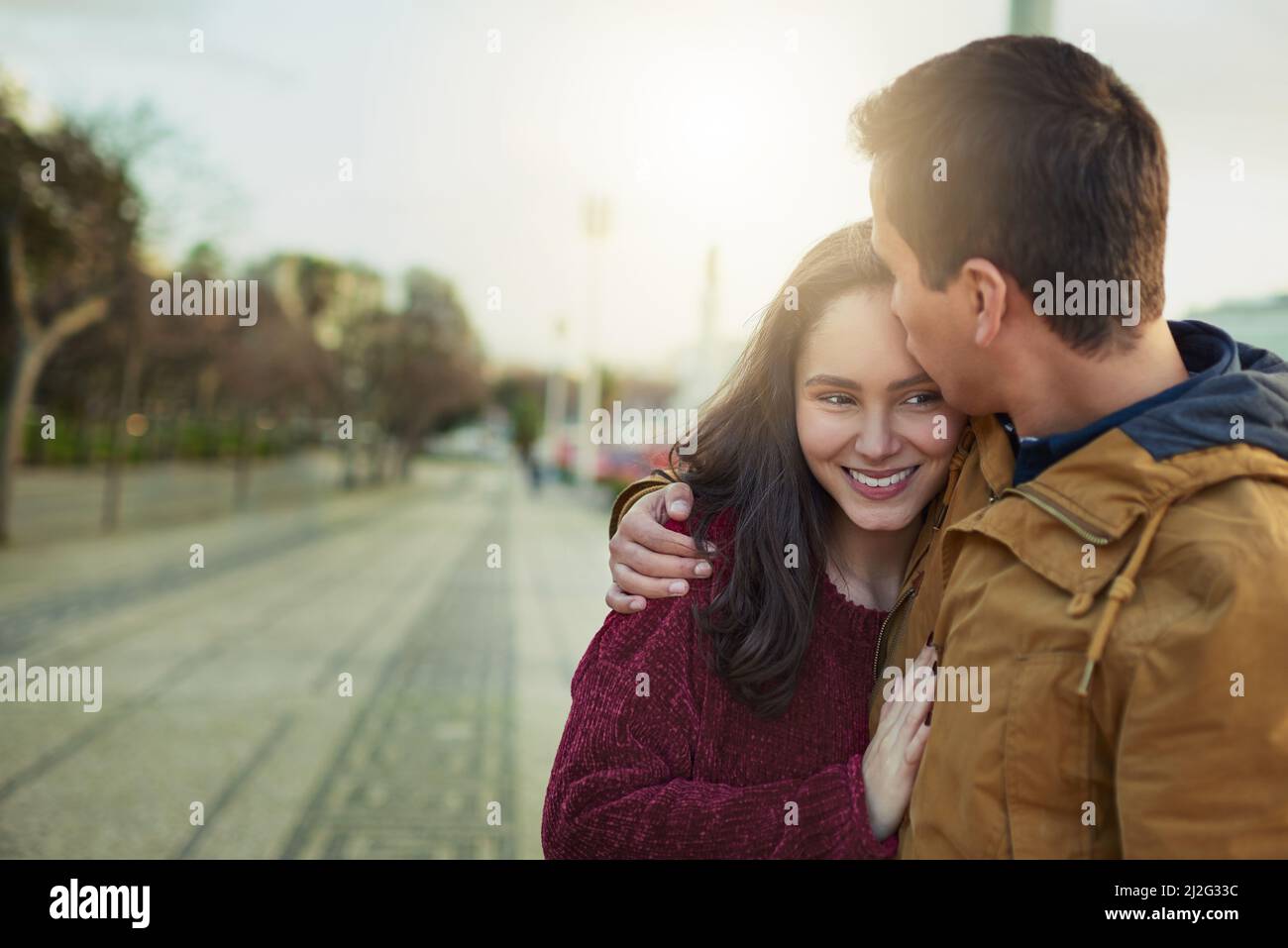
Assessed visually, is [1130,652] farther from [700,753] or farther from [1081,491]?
[700,753]

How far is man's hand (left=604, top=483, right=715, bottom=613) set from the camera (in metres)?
1.91

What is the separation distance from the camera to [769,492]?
1944 mm

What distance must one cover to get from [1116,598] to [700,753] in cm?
74

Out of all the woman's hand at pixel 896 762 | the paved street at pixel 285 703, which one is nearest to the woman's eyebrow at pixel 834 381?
the woman's hand at pixel 896 762

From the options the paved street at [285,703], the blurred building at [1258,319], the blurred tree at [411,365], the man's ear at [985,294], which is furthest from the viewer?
the blurred tree at [411,365]

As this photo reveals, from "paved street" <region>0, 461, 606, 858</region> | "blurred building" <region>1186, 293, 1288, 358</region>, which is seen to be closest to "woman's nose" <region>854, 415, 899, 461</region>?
"blurred building" <region>1186, 293, 1288, 358</region>

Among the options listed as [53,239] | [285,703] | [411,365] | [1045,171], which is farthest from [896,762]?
[411,365]

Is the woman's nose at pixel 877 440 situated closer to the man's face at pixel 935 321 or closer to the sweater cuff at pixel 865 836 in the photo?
the man's face at pixel 935 321

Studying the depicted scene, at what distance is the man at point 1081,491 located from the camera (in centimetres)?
127

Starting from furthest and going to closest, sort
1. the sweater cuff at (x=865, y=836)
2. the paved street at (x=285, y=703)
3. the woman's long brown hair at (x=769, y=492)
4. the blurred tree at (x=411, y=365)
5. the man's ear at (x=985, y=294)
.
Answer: the blurred tree at (x=411, y=365)
the paved street at (x=285, y=703)
the woman's long brown hair at (x=769, y=492)
the sweater cuff at (x=865, y=836)
the man's ear at (x=985, y=294)

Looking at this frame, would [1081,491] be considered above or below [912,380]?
below

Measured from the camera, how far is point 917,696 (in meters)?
1.64

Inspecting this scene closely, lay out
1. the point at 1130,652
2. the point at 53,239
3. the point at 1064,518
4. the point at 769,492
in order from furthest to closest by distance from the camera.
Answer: the point at 53,239
the point at 769,492
the point at 1064,518
the point at 1130,652
